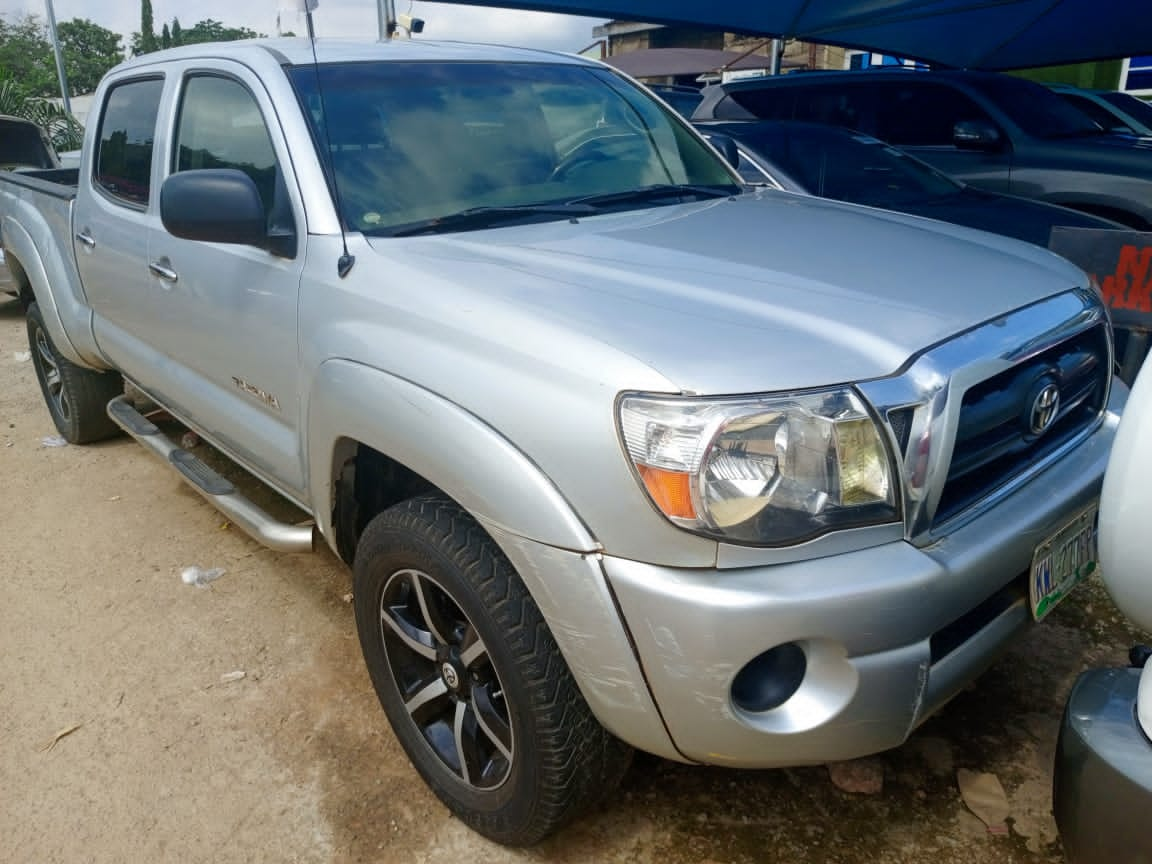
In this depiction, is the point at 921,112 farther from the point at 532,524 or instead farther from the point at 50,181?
the point at 532,524

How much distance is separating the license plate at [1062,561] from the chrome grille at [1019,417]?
0.50ft

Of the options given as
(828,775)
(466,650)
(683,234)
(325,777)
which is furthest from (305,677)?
(683,234)

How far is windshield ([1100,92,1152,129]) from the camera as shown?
924 cm

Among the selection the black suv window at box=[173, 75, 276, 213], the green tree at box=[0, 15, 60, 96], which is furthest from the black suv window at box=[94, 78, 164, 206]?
the green tree at box=[0, 15, 60, 96]

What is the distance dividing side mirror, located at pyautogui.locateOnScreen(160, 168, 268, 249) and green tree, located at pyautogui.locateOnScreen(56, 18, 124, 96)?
5480 cm

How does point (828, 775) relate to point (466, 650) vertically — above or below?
below

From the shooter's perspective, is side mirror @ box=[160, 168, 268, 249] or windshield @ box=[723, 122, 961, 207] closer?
side mirror @ box=[160, 168, 268, 249]

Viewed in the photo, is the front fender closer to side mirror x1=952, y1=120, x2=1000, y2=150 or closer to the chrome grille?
the chrome grille

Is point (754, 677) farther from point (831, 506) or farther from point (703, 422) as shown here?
point (703, 422)

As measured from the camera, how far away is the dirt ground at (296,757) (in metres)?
2.07

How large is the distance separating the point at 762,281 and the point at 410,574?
0.99 meters

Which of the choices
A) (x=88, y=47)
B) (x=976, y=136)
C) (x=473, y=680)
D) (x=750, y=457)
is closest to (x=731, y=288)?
(x=750, y=457)

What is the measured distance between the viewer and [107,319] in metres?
3.59

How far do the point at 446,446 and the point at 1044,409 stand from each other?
1.20m
